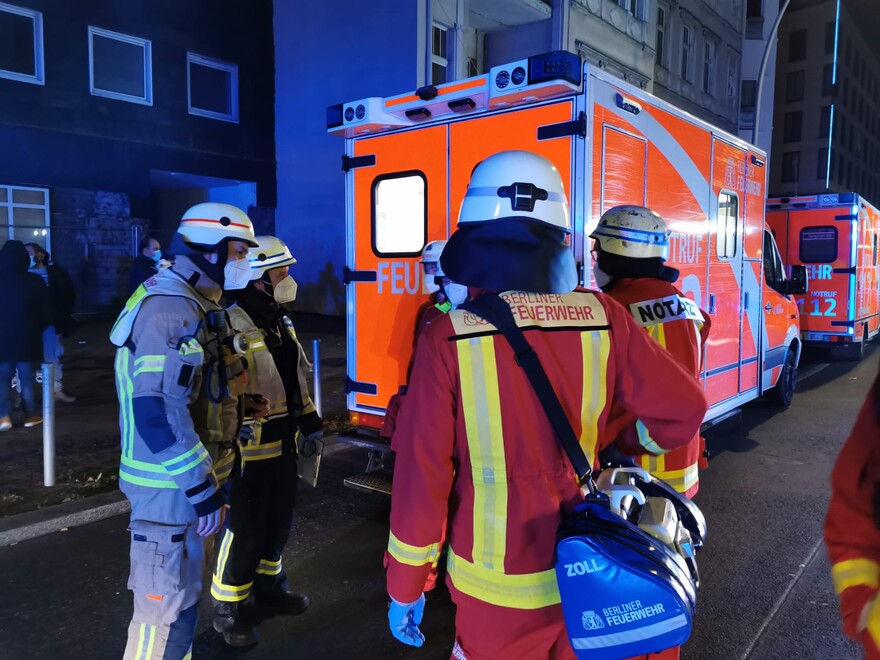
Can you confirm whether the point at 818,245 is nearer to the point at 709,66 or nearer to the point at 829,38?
the point at 709,66

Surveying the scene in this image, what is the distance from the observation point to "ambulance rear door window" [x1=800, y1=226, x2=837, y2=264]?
40.5 ft

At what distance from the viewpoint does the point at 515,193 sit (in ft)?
6.49


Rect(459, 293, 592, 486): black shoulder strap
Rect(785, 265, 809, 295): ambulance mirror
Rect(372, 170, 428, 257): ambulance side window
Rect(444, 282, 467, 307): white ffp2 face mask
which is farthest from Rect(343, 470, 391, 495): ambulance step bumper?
Rect(785, 265, 809, 295): ambulance mirror

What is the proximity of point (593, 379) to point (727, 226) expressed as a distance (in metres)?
5.07

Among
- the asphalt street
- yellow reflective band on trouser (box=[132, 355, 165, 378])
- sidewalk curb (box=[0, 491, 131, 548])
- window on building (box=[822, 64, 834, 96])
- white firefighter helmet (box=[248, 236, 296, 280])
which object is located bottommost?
the asphalt street

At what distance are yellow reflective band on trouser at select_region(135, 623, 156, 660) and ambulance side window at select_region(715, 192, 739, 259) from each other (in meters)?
5.35

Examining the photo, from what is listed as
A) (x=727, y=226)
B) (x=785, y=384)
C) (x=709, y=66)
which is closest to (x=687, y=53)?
(x=709, y=66)

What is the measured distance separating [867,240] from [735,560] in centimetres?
1138

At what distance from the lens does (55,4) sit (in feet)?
53.0

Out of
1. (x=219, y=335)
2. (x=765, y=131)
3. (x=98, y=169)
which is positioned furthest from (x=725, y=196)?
(x=765, y=131)

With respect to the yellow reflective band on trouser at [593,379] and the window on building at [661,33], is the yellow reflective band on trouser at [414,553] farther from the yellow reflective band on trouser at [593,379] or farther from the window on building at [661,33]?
the window on building at [661,33]

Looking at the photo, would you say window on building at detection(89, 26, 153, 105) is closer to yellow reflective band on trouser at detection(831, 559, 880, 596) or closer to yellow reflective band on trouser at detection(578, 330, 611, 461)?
yellow reflective band on trouser at detection(578, 330, 611, 461)

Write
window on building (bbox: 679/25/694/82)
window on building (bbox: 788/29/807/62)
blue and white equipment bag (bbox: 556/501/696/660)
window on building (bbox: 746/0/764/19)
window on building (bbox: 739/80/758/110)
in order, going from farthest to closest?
window on building (bbox: 788/29/807/62) → window on building (bbox: 739/80/758/110) → window on building (bbox: 746/0/764/19) → window on building (bbox: 679/25/694/82) → blue and white equipment bag (bbox: 556/501/696/660)

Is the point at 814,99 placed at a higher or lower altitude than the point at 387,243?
higher
